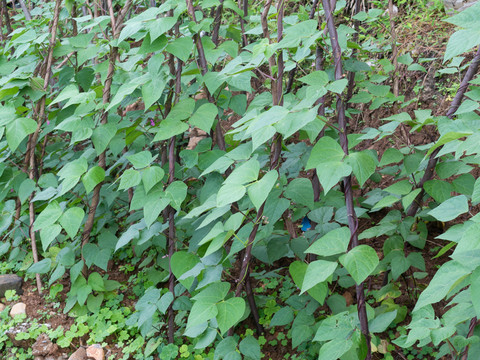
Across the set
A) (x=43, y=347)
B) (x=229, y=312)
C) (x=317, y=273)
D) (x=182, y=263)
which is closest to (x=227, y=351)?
(x=229, y=312)

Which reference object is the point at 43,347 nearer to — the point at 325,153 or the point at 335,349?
the point at 335,349

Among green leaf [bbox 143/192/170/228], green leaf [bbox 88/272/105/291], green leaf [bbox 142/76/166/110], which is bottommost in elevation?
green leaf [bbox 88/272/105/291]

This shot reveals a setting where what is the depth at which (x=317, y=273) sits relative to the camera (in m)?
1.25

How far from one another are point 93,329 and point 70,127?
3.62ft

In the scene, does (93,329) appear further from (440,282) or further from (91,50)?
(440,282)

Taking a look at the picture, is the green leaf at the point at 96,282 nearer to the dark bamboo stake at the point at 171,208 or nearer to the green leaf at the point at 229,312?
the dark bamboo stake at the point at 171,208

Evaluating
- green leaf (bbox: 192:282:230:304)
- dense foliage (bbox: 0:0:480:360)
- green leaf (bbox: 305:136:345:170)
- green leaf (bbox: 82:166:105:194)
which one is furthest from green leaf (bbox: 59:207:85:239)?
green leaf (bbox: 305:136:345:170)

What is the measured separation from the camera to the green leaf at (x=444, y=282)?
1043 millimetres

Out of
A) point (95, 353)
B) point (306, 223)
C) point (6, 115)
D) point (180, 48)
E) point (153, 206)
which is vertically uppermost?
point (180, 48)

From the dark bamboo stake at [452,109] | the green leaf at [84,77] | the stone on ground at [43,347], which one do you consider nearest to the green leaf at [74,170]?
the green leaf at [84,77]

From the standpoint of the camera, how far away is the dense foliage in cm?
128

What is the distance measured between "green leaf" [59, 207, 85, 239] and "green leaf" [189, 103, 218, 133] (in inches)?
28.0

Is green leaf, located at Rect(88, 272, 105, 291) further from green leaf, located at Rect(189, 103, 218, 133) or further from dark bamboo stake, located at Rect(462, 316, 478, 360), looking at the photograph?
dark bamboo stake, located at Rect(462, 316, 478, 360)

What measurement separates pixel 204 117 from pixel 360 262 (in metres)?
0.89
